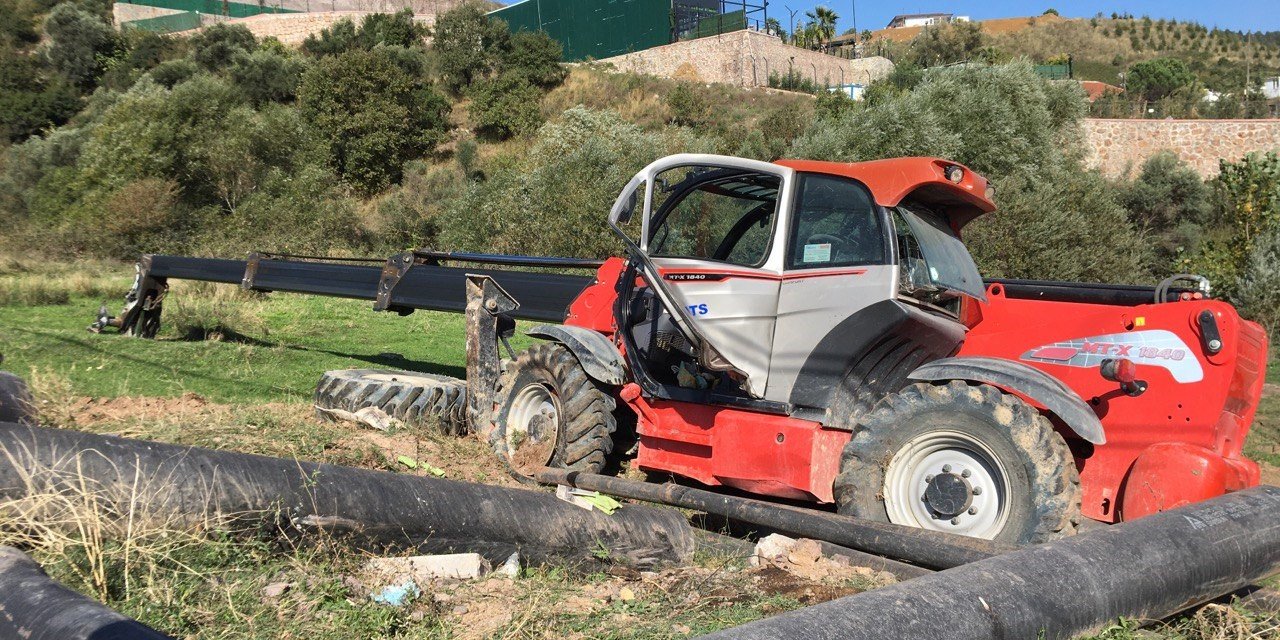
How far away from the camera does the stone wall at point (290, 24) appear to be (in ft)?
228

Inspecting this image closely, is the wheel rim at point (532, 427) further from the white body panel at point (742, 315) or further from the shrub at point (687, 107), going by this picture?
the shrub at point (687, 107)

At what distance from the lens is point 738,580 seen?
5.18 metres

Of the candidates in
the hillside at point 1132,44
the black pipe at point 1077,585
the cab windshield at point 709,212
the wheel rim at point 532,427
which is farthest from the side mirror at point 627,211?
the hillside at point 1132,44

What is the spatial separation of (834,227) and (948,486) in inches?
75.2

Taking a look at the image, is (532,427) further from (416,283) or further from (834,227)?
(834,227)

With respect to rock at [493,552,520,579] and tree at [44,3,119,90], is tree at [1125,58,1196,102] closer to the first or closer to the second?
tree at [44,3,119,90]

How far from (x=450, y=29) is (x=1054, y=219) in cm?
4559

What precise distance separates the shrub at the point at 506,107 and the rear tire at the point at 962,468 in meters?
48.1

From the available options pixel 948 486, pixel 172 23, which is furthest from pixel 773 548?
pixel 172 23

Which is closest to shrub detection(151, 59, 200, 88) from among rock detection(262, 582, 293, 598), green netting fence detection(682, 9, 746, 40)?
green netting fence detection(682, 9, 746, 40)

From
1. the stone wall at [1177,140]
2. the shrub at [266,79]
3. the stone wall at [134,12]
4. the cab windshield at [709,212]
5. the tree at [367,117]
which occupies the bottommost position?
the cab windshield at [709,212]

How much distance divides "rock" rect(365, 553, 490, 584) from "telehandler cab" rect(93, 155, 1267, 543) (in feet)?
7.79

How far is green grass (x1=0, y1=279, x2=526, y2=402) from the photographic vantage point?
35.9 feet

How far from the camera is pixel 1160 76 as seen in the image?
74312mm
